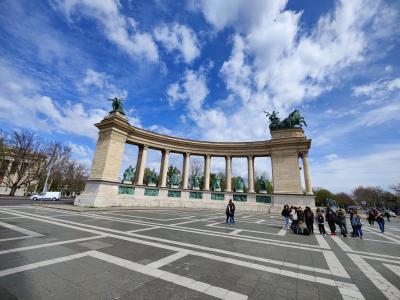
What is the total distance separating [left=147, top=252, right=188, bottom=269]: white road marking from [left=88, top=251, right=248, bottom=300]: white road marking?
0.70 ft

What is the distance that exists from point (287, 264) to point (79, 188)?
8150cm

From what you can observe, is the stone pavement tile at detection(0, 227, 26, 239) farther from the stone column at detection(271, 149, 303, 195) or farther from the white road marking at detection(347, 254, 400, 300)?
the stone column at detection(271, 149, 303, 195)

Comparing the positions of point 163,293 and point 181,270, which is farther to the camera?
point 181,270

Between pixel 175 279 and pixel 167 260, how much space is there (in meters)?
1.38

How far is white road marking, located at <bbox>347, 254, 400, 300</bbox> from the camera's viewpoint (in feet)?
14.3

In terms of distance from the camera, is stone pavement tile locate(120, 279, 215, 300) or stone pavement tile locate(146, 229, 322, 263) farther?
stone pavement tile locate(146, 229, 322, 263)

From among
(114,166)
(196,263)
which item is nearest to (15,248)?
(196,263)

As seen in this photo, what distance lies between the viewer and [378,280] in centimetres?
507

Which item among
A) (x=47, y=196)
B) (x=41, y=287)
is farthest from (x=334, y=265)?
(x=47, y=196)

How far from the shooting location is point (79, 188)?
7225cm

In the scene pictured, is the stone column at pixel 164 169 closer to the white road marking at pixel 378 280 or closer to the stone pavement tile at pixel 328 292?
Answer: the white road marking at pixel 378 280

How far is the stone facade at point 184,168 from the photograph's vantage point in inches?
1007

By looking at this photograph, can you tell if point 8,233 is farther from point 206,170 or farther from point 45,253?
point 206,170

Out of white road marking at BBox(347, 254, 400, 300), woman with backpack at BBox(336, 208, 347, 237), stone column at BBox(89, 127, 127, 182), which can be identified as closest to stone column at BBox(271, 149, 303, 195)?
woman with backpack at BBox(336, 208, 347, 237)
